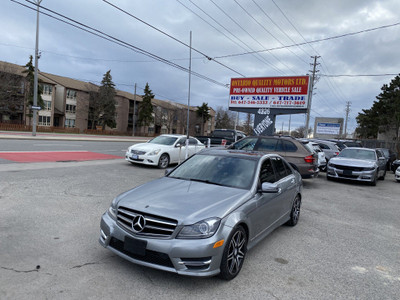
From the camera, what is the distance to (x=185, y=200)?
3.41m

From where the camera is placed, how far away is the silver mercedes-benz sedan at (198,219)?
2.94 metres

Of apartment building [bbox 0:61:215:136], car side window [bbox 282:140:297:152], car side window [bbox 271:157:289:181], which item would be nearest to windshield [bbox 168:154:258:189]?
car side window [bbox 271:157:289:181]

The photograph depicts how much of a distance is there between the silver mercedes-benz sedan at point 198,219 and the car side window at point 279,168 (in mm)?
465

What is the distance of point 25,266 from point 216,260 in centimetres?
222

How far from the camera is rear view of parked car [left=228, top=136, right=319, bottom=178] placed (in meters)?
9.47

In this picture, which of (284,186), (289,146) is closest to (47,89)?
(289,146)

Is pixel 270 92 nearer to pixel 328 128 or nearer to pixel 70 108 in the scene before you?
A: pixel 328 128

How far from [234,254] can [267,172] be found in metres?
1.67

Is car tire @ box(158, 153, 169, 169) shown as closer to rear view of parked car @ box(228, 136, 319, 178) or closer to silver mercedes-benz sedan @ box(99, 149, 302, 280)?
rear view of parked car @ box(228, 136, 319, 178)

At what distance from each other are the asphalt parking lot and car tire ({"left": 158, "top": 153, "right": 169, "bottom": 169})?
5088 mm

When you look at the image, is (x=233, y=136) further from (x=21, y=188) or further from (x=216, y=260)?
(x=216, y=260)

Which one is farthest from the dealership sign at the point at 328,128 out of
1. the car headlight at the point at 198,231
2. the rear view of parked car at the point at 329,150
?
the car headlight at the point at 198,231

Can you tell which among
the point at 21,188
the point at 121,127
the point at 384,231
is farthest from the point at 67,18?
the point at 121,127

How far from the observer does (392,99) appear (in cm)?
4703
